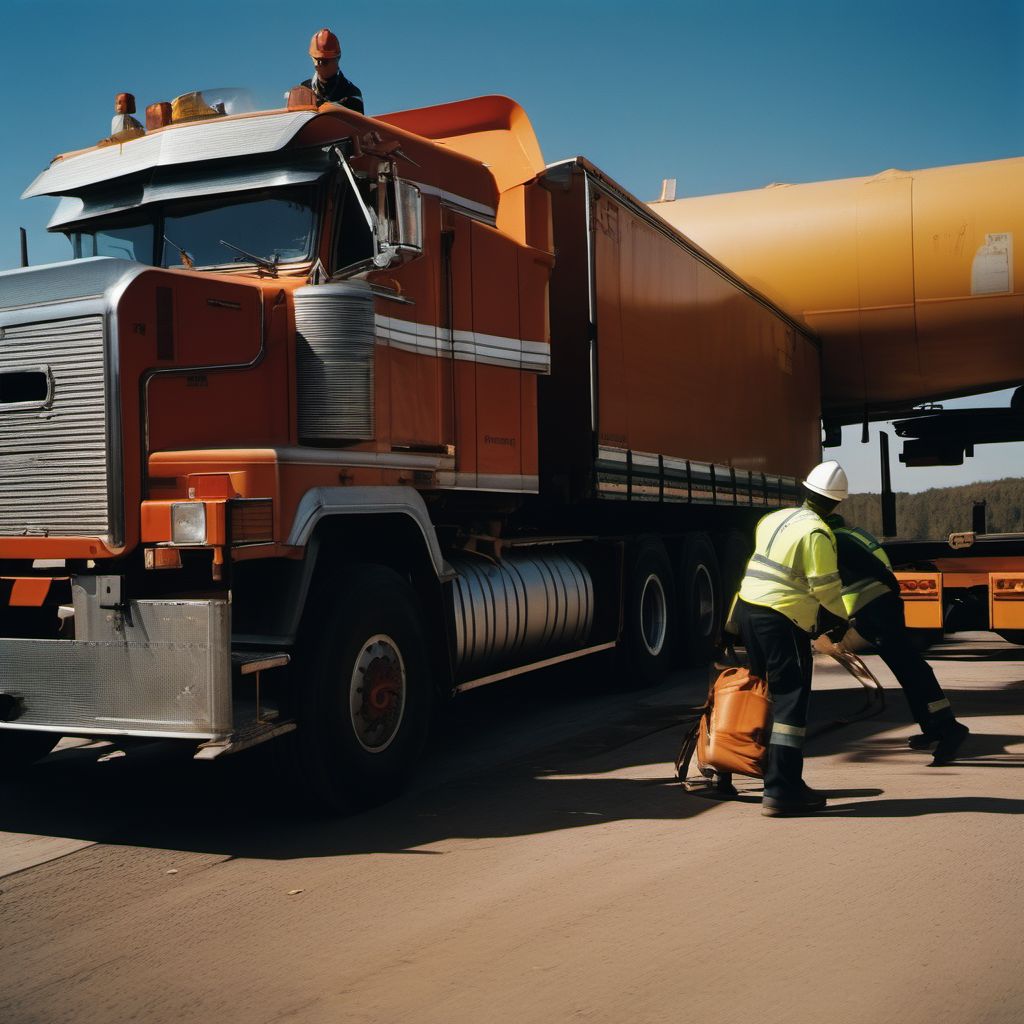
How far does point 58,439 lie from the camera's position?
5.98 meters

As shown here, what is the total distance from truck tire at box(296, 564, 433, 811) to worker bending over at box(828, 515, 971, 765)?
8.25ft

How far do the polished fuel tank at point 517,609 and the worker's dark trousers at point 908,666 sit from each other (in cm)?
231

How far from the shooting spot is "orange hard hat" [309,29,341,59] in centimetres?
780

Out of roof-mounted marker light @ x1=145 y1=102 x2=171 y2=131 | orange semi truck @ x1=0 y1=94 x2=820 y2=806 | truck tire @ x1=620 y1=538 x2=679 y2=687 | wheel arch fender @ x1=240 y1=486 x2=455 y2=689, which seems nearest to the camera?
orange semi truck @ x1=0 y1=94 x2=820 y2=806

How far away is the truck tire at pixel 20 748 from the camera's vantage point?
7.47 metres

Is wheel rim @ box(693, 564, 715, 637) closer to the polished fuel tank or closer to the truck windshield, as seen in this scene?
the polished fuel tank

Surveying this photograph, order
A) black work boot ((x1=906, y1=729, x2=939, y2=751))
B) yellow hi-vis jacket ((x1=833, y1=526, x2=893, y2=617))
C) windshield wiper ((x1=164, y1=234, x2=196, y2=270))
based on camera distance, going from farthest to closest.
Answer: yellow hi-vis jacket ((x1=833, y1=526, x2=893, y2=617)) → black work boot ((x1=906, y1=729, x2=939, y2=751)) → windshield wiper ((x1=164, y1=234, x2=196, y2=270))

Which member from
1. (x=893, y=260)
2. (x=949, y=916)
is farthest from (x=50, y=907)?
(x=893, y=260)

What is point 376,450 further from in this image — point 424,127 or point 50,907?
point 424,127

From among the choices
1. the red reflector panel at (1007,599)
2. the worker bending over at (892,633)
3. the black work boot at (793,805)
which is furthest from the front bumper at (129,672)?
the red reflector panel at (1007,599)

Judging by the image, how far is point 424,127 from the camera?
9.44 meters

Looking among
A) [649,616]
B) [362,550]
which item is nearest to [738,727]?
[362,550]

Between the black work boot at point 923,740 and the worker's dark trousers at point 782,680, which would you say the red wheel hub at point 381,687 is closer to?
the worker's dark trousers at point 782,680

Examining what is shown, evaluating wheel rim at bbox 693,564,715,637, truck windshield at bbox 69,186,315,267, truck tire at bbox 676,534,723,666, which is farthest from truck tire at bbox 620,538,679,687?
truck windshield at bbox 69,186,315,267
